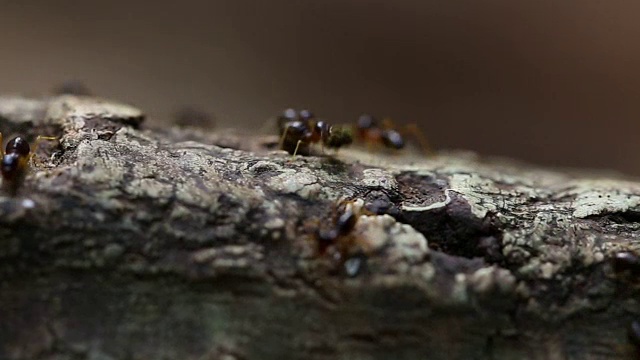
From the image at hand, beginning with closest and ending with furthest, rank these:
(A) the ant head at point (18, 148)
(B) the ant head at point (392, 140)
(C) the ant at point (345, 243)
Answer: (C) the ant at point (345, 243) < (A) the ant head at point (18, 148) < (B) the ant head at point (392, 140)

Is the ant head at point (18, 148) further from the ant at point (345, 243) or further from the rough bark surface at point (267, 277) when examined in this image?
the ant at point (345, 243)

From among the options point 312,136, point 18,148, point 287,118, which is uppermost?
point 287,118

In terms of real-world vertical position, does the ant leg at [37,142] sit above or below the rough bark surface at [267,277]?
above

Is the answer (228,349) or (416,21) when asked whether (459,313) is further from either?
(416,21)

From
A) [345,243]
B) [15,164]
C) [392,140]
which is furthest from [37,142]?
[392,140]

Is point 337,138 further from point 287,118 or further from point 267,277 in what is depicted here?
point 267,277

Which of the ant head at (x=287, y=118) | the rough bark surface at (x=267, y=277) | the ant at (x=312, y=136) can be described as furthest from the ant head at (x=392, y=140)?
the rough bark surface at (x=267, y=277)

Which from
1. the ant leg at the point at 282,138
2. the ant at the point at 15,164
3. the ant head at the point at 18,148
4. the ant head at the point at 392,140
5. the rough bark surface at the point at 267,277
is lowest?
the rough bark surface at the point at 267,277

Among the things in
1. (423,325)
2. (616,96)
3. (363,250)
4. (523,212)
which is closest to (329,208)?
(363,250)
